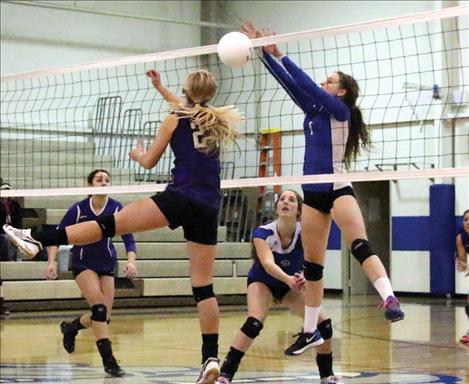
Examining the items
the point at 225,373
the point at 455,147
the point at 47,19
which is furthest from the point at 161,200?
the point at 47,19

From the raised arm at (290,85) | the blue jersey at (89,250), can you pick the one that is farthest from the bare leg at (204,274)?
the blue jersey at (89,250)

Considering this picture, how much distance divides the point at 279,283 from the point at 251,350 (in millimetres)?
2920

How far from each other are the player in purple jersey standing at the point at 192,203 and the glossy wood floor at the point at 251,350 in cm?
148

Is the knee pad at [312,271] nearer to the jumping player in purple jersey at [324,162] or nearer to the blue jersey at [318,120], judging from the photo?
the jumping player in purple jersey at [324,162]

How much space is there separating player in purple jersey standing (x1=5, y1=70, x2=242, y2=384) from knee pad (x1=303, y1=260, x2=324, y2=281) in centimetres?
85

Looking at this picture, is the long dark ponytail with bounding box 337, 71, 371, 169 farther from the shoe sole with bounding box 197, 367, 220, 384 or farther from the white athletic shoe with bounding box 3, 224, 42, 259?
the white athletic shoe with bounding box 3, 224, 42, 259

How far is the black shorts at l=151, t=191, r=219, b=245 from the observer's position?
5781 millimetres

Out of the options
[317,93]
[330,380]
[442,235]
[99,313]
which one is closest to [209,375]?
[330,380]

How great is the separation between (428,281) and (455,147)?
2557mm

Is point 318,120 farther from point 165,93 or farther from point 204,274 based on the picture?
point 204,274

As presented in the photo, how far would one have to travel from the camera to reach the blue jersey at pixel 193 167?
5.85 metres

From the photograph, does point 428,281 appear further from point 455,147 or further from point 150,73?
point 150,73

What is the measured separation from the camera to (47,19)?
1923 cm

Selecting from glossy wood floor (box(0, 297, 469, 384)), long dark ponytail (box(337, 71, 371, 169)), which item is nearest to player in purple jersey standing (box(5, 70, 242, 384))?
long dark ponytail (box(337, 71, 371, 169))
